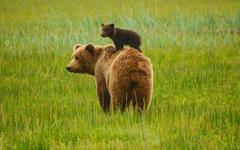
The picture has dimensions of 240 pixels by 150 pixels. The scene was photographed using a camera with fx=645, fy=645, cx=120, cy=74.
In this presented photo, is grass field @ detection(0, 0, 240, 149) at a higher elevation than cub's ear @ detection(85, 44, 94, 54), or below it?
below

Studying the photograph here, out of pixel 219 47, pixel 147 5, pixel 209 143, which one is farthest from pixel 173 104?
pixel 147 5

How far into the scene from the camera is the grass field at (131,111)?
6535 millimetres

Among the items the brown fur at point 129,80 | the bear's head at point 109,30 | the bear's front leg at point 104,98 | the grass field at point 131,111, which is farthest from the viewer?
the bear's head at point 109,30

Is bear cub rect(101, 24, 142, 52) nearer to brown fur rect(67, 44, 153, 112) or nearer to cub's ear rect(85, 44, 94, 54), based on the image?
A: cub's ear rect(85, 44, 94, 54)

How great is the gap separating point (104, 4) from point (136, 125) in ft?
66.8

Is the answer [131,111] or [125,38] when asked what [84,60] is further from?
[131,111]

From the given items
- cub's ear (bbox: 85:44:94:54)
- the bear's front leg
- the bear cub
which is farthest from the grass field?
the bear cub

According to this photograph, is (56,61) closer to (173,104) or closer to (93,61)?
(93,61)

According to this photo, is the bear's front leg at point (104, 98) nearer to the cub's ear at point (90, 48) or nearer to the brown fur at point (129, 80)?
the brown fur at point (129, 80)

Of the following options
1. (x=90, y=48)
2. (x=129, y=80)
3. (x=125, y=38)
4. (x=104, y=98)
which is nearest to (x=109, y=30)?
(x=125, y=38)

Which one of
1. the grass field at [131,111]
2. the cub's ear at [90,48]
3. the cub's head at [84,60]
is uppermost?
the cub's ear at [90,48]

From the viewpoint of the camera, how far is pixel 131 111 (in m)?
7.49

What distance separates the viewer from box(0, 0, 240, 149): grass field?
654 cm

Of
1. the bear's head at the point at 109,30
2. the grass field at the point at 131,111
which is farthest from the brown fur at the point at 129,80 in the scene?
the bear's head at the point at 109,30
